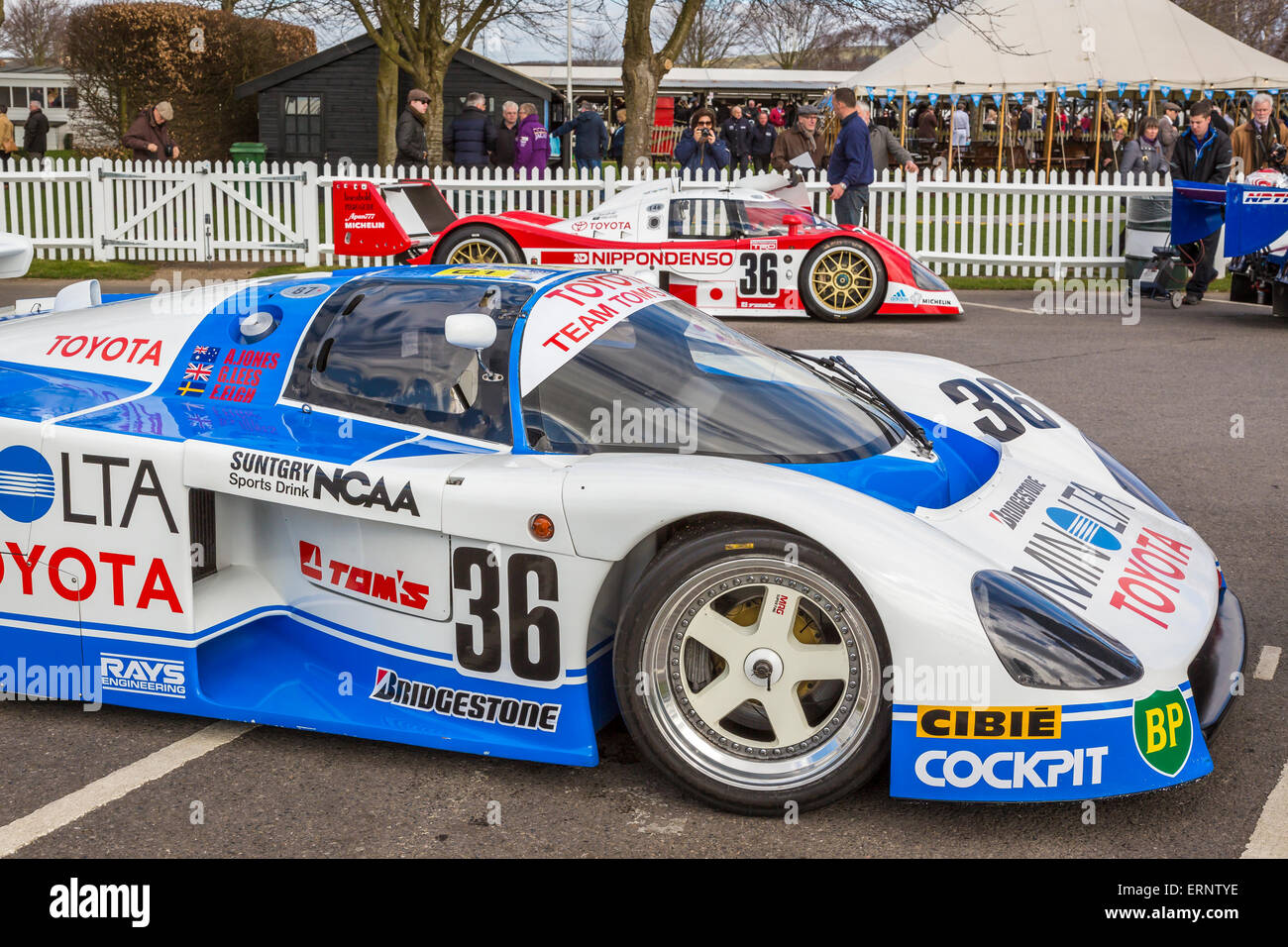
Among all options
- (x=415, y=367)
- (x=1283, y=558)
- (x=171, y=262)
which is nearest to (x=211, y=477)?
(x=415, y=367)

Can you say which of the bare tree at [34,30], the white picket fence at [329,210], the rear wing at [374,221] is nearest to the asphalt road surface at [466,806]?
the rear wing at [374,221]

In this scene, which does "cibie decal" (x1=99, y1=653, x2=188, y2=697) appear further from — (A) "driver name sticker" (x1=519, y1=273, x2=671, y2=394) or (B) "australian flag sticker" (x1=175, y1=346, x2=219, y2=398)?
(A) "driver name sticker" (x1=519, y1=273, x2=671, y2=394)

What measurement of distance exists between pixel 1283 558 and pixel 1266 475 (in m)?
1.51

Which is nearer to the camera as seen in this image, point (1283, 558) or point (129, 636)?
point (129, 636)

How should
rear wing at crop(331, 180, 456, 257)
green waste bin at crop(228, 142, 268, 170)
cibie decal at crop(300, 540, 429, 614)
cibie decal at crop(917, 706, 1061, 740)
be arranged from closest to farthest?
cibie decal at crop(917, 706, 1061, 740)
cibie decal at crop(300, 540, 429, 614)
rear wing at crop(331, 180, 456, 257)
green waste bin at crop(228, 142, 268, 170)

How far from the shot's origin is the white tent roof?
26344 millimetres

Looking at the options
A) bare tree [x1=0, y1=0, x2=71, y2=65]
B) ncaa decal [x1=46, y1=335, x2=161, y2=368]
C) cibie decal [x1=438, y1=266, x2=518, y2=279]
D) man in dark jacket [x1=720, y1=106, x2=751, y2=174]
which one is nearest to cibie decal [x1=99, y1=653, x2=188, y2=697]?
ncaa decal [x1=46, y1=335, x2=161, y2=368]

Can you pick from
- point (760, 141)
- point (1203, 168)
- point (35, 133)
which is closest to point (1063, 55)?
point (760, 141)

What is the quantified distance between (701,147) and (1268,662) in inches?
569

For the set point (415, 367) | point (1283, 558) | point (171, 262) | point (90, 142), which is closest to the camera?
point (415, 367)

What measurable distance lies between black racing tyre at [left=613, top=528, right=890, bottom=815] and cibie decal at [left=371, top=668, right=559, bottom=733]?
0.23 metres

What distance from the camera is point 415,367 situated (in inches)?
164

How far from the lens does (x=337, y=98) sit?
108 ft
